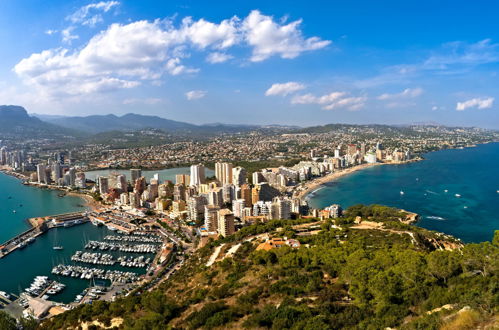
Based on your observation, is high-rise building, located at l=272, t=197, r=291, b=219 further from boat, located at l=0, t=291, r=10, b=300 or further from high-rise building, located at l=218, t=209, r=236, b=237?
boat, located at l=0, t=291, r=10, b=300

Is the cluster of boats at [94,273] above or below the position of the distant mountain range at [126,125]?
below

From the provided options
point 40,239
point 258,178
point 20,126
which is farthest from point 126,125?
point 40,239

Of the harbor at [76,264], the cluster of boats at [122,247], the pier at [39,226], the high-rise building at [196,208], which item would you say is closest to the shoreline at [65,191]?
the pier at [39,226]

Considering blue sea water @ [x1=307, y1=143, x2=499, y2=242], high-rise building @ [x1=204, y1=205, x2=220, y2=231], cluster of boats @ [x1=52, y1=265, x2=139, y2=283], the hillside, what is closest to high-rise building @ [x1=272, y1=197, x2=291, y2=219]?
high-rise building @ [x1=204, y1=205, x2=220, y2=231]

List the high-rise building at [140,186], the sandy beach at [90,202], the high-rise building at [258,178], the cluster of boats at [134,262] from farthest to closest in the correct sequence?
the high-rise building at [258,178]
the high-rise building at [140,186]
the sandy beach at [90,202]
the cluster of boats at [134,262]

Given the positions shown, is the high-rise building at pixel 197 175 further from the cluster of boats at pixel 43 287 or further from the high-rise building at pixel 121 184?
the cluster of boats at pixel 43 287

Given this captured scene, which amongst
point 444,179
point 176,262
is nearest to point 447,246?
point 176,262
